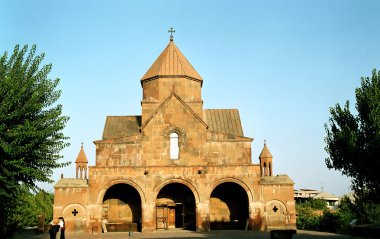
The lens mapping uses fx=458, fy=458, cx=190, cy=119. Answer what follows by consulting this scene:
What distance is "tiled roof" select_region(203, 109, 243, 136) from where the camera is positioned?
32938mm

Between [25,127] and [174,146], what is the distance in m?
14.0

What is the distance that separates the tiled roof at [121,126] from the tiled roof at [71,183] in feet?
13.9

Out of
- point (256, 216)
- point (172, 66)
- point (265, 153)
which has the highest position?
point (172, 66)

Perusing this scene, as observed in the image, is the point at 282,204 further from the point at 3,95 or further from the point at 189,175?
the point at 3,95

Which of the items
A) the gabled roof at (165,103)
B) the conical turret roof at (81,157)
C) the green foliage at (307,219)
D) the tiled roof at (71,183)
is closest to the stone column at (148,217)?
the tiled roof at (71,183)

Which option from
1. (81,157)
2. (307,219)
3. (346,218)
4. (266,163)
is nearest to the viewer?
(346,218)

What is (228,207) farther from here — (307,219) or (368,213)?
(368,213)

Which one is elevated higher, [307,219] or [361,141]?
[361,141]

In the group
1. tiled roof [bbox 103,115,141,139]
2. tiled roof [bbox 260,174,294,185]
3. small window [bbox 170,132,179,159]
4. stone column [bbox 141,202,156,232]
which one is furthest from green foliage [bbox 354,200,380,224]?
tiled roof [bbox 103,115,141,139]

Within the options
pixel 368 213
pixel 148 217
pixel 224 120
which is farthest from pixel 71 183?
pixel 368 213

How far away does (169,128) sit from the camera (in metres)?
29.7

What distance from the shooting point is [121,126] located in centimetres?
3316

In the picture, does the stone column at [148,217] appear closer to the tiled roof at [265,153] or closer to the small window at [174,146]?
the small window at [174,146]

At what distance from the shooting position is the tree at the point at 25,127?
1639cm
